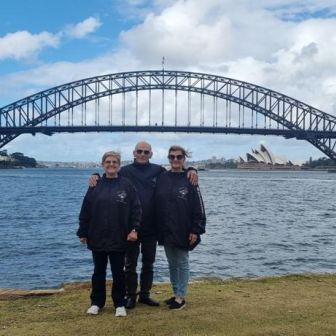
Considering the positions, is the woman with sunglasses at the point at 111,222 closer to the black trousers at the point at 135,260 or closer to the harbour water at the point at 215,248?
the black trousers at the point at 135,260

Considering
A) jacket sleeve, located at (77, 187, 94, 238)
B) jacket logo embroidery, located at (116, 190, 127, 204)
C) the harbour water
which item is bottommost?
the harbour water

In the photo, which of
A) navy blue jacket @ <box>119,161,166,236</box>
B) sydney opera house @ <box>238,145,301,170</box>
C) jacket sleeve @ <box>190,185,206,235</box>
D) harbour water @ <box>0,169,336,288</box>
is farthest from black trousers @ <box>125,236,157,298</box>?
sydney opera house @ <box>238,145,301,170</box>

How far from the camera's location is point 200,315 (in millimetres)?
5578

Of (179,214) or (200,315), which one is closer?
(200,315)

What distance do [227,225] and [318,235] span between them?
3.83 m

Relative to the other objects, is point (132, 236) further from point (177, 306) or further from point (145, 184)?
point (177, 306)

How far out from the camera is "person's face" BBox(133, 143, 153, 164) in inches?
237

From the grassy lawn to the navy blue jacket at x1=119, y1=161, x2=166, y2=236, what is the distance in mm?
811

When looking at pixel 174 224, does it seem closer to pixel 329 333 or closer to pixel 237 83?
pixel 329 333

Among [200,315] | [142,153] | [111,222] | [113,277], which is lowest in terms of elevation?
[200,315]

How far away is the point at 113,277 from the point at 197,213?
1.00 m

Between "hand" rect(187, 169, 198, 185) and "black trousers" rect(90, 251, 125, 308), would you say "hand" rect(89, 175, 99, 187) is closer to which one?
"black trousers" rect(90, 251, 125, 308)

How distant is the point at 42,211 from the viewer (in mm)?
28109

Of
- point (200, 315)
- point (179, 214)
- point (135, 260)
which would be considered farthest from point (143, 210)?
point (200, 315)
